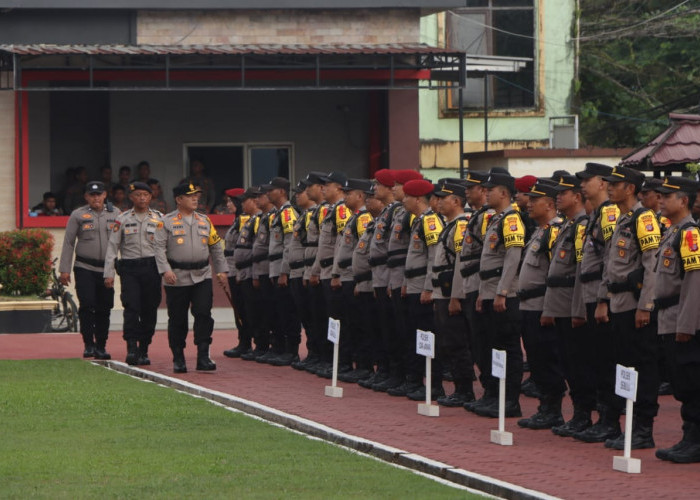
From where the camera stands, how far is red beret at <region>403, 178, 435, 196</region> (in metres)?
16.6

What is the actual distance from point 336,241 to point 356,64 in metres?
12.0

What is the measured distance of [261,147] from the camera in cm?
3303

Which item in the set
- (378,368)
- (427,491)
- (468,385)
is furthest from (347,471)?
(378,368)

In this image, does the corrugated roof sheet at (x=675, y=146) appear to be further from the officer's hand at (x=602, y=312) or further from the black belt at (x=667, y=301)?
the black belt at (x=667, y=301)

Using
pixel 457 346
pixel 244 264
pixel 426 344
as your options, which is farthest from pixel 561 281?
pixel 244 264

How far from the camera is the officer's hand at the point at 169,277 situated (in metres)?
19.1

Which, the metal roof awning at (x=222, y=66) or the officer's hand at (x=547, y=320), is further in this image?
the metal roof awning at (x=222, y=66)

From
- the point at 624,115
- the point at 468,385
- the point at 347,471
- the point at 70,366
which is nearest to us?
the point at 347,471

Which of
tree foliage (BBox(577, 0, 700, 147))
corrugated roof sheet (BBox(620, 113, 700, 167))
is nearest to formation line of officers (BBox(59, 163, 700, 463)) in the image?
corrugated roof sheet (BBox(620, 113, 700, 167))

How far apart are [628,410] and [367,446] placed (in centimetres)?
221

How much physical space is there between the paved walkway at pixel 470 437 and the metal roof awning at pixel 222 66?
9.35m

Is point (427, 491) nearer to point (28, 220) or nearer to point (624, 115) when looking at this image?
point (28, 220)

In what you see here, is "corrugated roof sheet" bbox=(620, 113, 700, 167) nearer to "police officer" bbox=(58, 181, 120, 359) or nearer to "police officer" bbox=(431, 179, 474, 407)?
"police officer" bbox=(431, 179, 474, 407)

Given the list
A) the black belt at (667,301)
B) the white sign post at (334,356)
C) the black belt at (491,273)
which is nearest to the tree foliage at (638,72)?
the white sign post at (334,356)
